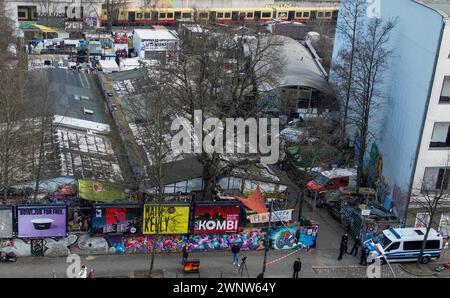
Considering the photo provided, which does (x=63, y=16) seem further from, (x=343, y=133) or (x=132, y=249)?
(x=132, y=249)

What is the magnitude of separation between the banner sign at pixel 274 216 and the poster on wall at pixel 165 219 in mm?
3161

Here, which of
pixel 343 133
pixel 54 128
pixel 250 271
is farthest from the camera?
pixel 343 133

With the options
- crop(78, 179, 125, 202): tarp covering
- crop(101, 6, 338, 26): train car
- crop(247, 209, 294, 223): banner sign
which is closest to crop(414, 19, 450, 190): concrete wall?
crop(247, 209, 294, 223): banner sign

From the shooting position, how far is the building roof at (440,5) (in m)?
27.7

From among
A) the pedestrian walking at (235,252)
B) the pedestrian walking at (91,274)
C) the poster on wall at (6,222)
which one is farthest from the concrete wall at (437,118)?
the poster on wall at (6,222)

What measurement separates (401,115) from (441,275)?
9.22 m

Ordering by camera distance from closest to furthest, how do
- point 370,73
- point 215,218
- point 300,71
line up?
1. point 215,218
2. point 370,73
3. point 300,71

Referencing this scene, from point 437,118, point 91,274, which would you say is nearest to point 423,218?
point 437,118

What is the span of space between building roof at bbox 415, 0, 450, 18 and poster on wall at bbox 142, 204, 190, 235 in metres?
15.6

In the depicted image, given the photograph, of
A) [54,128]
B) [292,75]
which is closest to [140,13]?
[292,75]

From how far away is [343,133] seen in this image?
36969mm

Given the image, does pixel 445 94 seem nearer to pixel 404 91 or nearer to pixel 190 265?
pixel 404 91

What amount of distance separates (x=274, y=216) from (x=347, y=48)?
1911 centimetres

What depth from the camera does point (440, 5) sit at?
100ft
